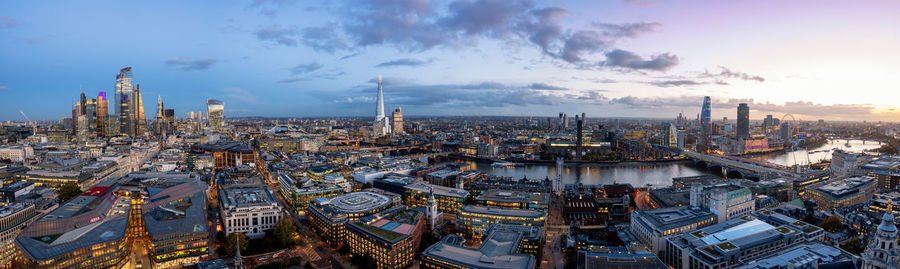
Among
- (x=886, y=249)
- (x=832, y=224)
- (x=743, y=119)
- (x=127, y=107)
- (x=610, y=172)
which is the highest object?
(x=127, y=107)

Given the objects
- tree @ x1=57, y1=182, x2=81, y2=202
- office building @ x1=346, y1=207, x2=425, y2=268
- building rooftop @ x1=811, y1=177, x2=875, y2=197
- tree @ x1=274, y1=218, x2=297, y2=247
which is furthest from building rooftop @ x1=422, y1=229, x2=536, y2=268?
tree @ x1=57, y1=182, x2=81, y2=202

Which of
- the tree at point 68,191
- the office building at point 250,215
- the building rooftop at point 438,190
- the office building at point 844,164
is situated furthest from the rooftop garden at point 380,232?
the office building at point 844,164

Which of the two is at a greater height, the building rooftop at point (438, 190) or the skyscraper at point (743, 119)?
the skyscraper at point (743, 119)

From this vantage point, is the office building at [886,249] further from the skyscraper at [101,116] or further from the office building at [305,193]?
the skyscraper at [101,116]

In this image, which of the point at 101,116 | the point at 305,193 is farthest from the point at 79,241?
the point at 101,116

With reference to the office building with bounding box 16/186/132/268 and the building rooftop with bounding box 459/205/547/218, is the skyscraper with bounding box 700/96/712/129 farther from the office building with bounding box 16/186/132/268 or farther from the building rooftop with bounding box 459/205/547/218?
the office building with bounding box 16/186/132/268

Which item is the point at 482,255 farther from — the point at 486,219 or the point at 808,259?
the point at 808,259

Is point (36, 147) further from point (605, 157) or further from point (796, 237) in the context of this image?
point (796, 237)

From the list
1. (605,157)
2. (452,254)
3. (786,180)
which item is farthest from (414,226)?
(605,157)
